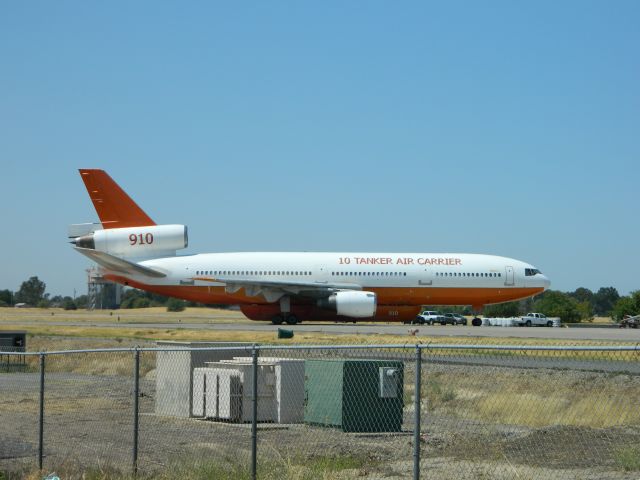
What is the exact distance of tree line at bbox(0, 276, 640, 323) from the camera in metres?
78.9

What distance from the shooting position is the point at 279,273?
1983 inches

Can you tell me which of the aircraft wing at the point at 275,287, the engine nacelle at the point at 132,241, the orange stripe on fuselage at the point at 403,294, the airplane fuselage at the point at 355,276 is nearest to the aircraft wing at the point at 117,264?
the airplane fuselage at the point at 355,276

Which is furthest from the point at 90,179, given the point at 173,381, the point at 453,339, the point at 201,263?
the point at 173,381

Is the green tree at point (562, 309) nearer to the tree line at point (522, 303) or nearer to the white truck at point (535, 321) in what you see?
the tree line at point (522, 303)

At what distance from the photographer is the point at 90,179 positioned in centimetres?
5022

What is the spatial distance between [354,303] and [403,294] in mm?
4144

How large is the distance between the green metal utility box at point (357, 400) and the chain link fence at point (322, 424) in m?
0.02

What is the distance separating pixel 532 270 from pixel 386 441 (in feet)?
133

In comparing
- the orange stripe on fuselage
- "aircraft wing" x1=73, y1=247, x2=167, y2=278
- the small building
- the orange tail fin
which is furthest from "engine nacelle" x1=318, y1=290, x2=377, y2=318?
the small building

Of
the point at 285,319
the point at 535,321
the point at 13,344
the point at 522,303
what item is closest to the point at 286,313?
the point at 285,319

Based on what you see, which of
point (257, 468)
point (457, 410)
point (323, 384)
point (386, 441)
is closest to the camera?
point (257, 468)

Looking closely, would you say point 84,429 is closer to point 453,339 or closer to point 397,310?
point 453,339

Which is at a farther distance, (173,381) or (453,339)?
(453,339)

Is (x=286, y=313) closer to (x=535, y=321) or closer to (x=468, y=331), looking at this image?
(x=468, y=331)
